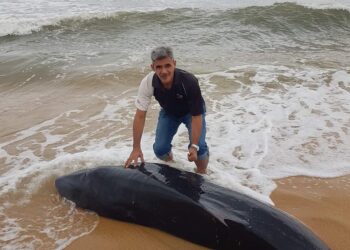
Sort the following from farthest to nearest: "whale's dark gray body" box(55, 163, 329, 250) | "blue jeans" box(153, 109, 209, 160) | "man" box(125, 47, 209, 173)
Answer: "blue jeans" box(153, 109, 209, 160)
"man" box(125, 47, 209, 173)
"whale's dark gray body" box(55, 163, 329, 250)

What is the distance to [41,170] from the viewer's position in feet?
16.5

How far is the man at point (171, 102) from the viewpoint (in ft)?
13.4

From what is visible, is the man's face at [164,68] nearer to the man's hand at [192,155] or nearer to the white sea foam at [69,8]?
the man's hand at [192,155]

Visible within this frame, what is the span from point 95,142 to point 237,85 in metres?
3.76

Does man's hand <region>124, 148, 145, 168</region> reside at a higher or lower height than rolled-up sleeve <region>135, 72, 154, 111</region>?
lower

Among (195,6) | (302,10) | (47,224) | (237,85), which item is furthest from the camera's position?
(195,6)

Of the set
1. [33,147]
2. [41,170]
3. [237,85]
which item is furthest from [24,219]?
[237,85]

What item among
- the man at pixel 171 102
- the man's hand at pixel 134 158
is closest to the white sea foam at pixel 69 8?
the man at pixel 171 102

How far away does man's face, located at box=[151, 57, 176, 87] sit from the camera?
4.04 m

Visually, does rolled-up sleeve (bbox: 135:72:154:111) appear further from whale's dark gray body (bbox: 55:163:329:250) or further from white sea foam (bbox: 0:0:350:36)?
white sea foam (bbox: 0:0:350:36)

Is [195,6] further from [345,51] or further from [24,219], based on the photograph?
[24,219]

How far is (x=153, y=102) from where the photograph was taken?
7.76m

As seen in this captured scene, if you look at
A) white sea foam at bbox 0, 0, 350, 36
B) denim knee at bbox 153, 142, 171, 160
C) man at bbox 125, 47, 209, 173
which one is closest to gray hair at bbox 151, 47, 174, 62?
man at bbox 125, 47, 209, 173

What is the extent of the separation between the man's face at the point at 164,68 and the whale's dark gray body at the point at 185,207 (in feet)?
2.95
